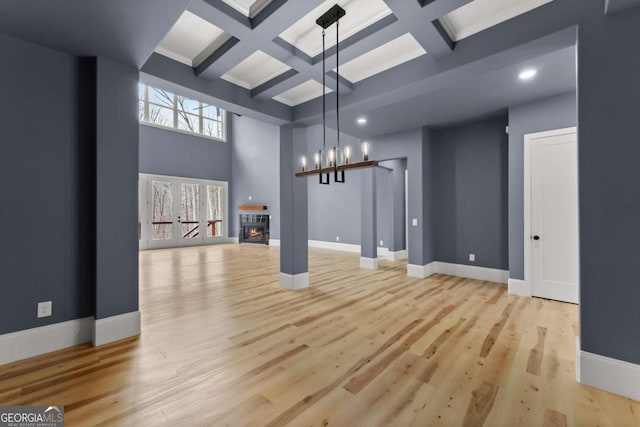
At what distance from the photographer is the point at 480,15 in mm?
2445

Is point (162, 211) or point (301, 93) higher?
point (301, 93)

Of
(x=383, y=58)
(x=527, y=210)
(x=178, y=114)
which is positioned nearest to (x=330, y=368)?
(x=383, y=58)

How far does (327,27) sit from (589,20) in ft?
6.60

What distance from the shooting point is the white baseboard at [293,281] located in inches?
173

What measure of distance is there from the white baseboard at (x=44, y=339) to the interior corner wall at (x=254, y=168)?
24.9 feet

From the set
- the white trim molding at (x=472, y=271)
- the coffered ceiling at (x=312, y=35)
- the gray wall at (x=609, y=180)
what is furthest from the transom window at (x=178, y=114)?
the gray wall at (x=609, y=180)

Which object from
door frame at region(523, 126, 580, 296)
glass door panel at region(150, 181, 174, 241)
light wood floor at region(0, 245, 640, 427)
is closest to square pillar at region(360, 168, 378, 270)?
light wood floor at region(0, 245, 640, 427)

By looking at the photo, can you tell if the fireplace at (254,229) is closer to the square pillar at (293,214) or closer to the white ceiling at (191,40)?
the square pillar at (293,214)

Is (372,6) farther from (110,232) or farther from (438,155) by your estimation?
(438,155)

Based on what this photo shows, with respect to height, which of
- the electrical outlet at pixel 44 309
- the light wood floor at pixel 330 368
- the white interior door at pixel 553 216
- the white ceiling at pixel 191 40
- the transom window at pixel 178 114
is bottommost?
the light wood floor at pixel 330 368

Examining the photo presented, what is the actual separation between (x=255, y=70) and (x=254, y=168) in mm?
7769

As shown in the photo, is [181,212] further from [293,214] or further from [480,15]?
[480,15]

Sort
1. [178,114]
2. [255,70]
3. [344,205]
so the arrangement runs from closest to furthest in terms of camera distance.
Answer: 1. [255,70]
2. [344,205]
3. [178,114]

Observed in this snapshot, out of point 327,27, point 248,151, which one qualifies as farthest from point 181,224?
point 327,27
